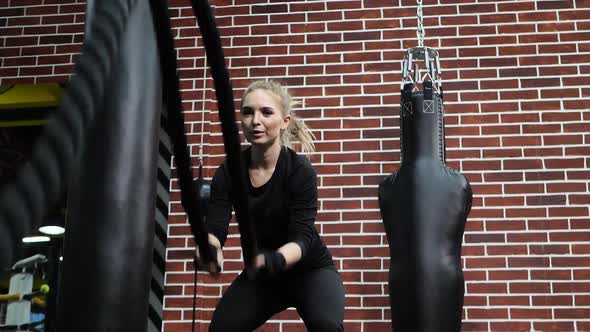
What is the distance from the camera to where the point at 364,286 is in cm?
317

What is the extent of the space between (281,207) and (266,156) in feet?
0.60

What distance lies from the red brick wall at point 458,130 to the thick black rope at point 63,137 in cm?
277

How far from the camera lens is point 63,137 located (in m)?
0.45

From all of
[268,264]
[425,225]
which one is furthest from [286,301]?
[268,264]

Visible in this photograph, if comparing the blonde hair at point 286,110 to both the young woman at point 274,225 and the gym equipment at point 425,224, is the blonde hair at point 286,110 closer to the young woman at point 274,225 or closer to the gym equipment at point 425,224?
the young woman at point 274,225

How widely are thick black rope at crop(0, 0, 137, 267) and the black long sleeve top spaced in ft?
4.79

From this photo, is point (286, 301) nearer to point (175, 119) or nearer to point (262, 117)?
point (262, 117)

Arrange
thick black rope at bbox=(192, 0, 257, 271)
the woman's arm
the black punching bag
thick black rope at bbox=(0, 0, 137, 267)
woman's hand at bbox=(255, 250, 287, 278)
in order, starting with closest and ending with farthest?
thick black rope at bbox=(0, 0, 137, 267) → thick black rope at bbox=(192, 0, 257, 271) → woman's hand at bbox=(255, 250, 287, 278) → the woman's arm → the black punching bag

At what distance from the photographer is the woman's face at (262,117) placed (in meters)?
1.99

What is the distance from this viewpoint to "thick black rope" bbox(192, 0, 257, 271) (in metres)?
0.73

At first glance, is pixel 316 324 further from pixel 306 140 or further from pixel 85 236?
pixel 85 236

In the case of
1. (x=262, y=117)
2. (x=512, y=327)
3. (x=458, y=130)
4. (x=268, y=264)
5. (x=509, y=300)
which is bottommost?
(x=512, y=327)

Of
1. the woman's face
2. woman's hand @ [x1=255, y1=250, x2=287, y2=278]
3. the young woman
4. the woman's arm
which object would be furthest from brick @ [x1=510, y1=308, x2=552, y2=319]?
woman's hand @ [x1=255, y1=250, x2=287, y2=278]

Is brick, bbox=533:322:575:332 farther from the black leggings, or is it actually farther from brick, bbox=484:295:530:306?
the black leggings
